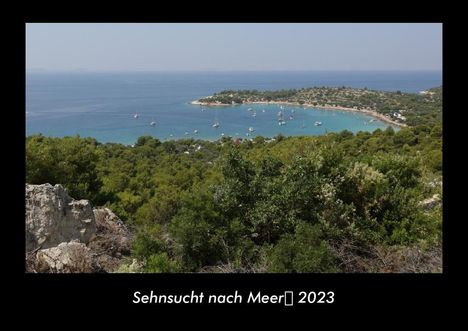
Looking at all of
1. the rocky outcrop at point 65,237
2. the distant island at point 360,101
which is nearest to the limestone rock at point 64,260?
the rocky outcrop at point 65,237

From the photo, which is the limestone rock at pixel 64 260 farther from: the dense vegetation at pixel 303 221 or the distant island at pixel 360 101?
the distant island at pixel 360 101

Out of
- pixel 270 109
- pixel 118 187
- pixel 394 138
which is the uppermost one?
pixel 270 109

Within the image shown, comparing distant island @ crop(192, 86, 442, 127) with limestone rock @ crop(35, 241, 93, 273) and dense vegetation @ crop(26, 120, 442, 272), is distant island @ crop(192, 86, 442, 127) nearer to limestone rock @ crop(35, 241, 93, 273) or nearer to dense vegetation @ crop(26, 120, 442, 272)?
dense vegetation @ crop(26, 120, 442, 272)

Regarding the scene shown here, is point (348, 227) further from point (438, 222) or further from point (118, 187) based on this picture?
point (118, 187)

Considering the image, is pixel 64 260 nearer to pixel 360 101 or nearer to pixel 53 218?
pixel 53 218

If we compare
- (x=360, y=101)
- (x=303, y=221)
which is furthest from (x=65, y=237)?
(x=360, y=101)
